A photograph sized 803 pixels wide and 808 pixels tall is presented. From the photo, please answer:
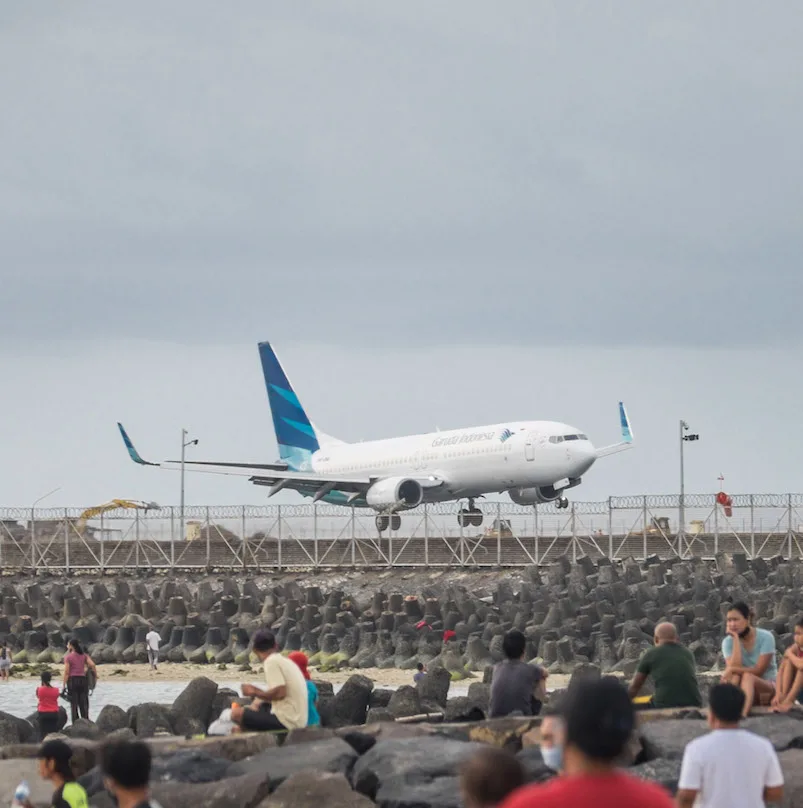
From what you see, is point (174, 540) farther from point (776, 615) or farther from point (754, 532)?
point (776, 615)

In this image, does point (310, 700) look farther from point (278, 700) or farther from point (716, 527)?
point (716, 527)

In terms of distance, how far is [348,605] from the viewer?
45312mm

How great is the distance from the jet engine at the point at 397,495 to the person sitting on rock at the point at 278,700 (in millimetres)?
44086

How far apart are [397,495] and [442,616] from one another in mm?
17973

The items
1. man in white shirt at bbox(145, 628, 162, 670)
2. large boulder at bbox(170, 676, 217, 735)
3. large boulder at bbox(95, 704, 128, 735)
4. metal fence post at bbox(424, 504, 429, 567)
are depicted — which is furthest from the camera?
metal fence post at bbox(424, 504, 429, 567)

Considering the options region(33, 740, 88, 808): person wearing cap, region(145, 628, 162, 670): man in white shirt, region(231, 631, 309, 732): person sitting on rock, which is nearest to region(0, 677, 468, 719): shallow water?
region(145, 628, 162, 670): man in white shirt

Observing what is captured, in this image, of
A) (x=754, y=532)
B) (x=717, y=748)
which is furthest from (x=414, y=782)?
(x=754, y=532)

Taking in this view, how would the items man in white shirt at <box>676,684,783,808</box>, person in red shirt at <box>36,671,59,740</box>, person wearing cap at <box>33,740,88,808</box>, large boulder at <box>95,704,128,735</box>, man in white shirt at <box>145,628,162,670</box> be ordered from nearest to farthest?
man in white shirt at <box>676,684,783,808</box>, person wearing cap at <box>33,740,88,808</box>, large boulder at <box>95,704,128,735</box>, person in red shirt at <box>36,671,59,740</box>, man in white shirt at <box>145,628,162,670</box>

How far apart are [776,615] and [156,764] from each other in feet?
78.4

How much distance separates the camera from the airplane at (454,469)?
55969 mm

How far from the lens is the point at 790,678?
551 inches

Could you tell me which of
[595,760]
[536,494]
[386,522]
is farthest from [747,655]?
[536,494]

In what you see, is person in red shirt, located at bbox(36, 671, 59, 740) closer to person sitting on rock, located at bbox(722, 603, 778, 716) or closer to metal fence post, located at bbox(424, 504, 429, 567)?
person sitting on rock, located at bbox(722, 603, 778, 716)

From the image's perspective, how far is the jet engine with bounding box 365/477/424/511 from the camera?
192ft
